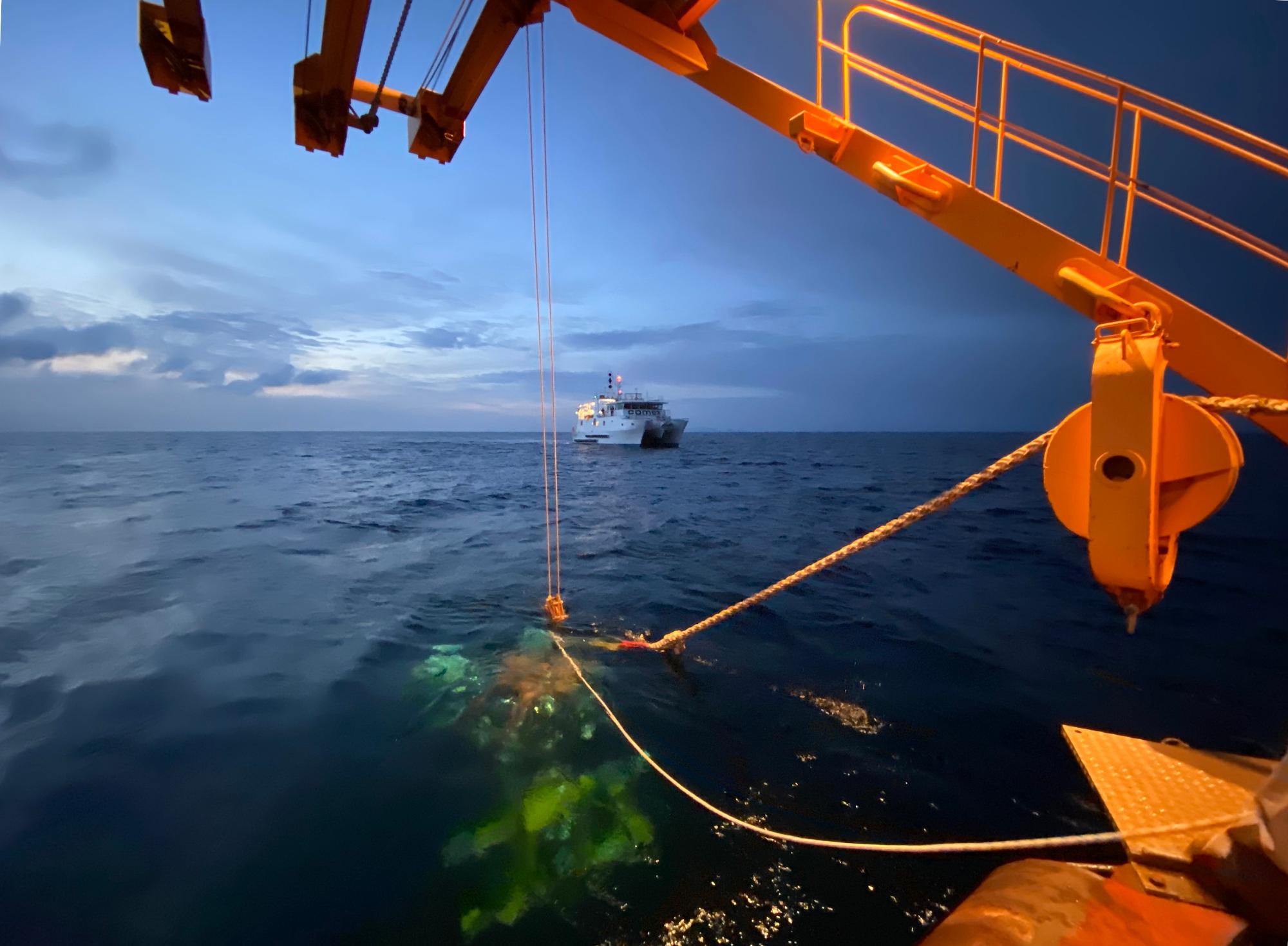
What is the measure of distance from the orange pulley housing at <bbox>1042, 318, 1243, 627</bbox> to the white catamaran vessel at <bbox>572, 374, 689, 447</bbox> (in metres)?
64.7

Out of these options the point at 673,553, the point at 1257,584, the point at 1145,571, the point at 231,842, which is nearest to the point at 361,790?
the point at 231,842

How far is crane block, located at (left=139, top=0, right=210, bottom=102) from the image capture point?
3912mm

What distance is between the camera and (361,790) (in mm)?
4328

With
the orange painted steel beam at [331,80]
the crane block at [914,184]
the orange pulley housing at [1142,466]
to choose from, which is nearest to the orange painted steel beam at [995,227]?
the crane block at [914,184]

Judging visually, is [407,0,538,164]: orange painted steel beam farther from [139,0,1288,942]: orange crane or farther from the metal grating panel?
the metal grating panel

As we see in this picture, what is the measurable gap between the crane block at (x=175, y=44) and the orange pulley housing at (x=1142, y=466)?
21.2 feet

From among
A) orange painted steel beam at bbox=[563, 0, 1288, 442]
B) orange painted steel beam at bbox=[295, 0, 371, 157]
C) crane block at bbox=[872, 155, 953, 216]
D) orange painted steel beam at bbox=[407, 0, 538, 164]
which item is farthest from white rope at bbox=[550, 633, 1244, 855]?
orange painted steel beam at bbox=[295, 0, 371, 157]

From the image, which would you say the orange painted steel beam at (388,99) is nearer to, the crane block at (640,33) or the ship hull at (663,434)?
the crane block at (640,33)

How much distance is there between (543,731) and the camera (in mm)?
5074

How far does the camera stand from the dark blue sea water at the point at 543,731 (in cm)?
333

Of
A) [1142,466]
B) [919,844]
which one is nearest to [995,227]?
[1142,466]

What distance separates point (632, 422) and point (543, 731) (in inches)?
2494

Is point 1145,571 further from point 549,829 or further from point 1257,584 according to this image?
point 1257,584

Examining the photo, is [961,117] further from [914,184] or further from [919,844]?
[919,844]
